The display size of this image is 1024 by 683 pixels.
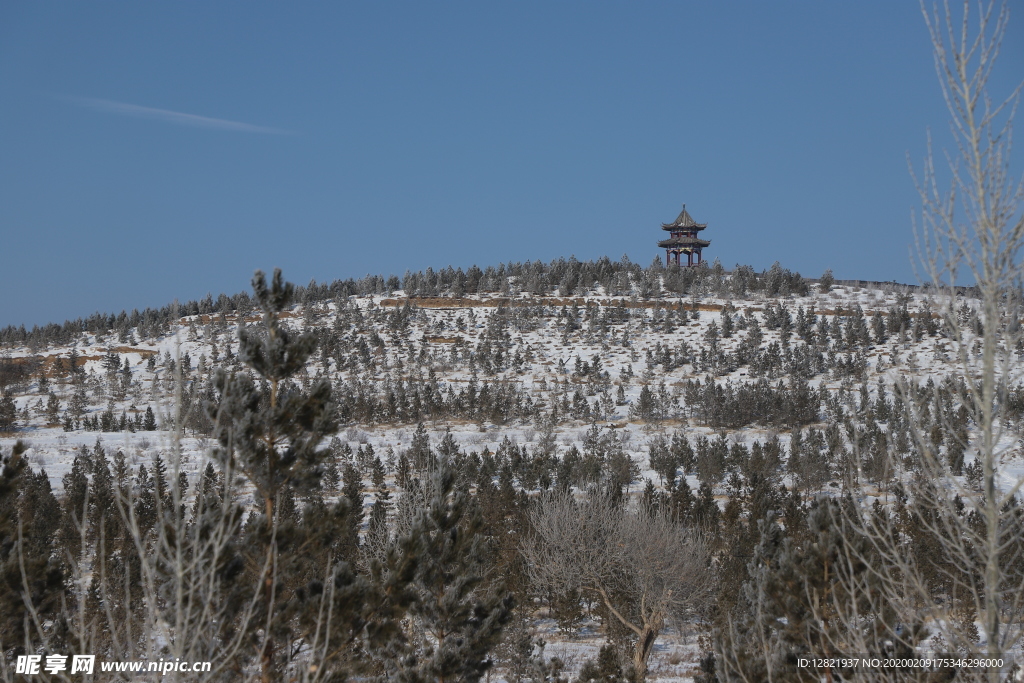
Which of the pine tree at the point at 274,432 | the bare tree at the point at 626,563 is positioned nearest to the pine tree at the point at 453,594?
the pine tree at the point at 274,432

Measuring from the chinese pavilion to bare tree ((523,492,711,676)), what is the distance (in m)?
79.3

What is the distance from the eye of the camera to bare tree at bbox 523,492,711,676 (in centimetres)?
2167

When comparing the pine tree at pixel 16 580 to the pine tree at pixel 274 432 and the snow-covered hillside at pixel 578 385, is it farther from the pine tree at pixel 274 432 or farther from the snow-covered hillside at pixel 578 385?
the snow-covered hillside at pixel 578 385

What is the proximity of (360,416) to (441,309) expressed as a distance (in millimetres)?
37427

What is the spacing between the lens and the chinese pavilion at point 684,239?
102 meters

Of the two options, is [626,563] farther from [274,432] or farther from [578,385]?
[578,385]

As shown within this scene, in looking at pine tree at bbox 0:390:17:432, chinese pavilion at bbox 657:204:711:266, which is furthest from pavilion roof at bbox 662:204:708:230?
pine tree at bbox 0:390:17:432

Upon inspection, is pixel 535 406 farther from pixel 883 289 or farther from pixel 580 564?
pixel 883 289

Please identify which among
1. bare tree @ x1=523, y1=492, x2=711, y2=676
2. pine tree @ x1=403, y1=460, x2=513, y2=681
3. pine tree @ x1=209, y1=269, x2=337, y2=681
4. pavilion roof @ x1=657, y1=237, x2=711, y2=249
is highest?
pavilion roof @ x1=657, y1=237, x2=711, y2=249

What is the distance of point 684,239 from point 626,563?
84.4 m

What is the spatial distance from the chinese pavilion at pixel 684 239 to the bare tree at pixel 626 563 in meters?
79.3

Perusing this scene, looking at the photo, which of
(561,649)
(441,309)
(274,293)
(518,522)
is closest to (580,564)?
(561,649)

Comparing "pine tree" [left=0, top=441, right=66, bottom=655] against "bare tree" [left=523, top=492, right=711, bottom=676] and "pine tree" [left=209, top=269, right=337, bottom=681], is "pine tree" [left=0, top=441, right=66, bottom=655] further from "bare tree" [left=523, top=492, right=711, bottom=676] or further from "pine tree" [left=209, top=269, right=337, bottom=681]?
"bare tree" [left=523, top=492, right=711, bottom=676]

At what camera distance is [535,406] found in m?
59.8
